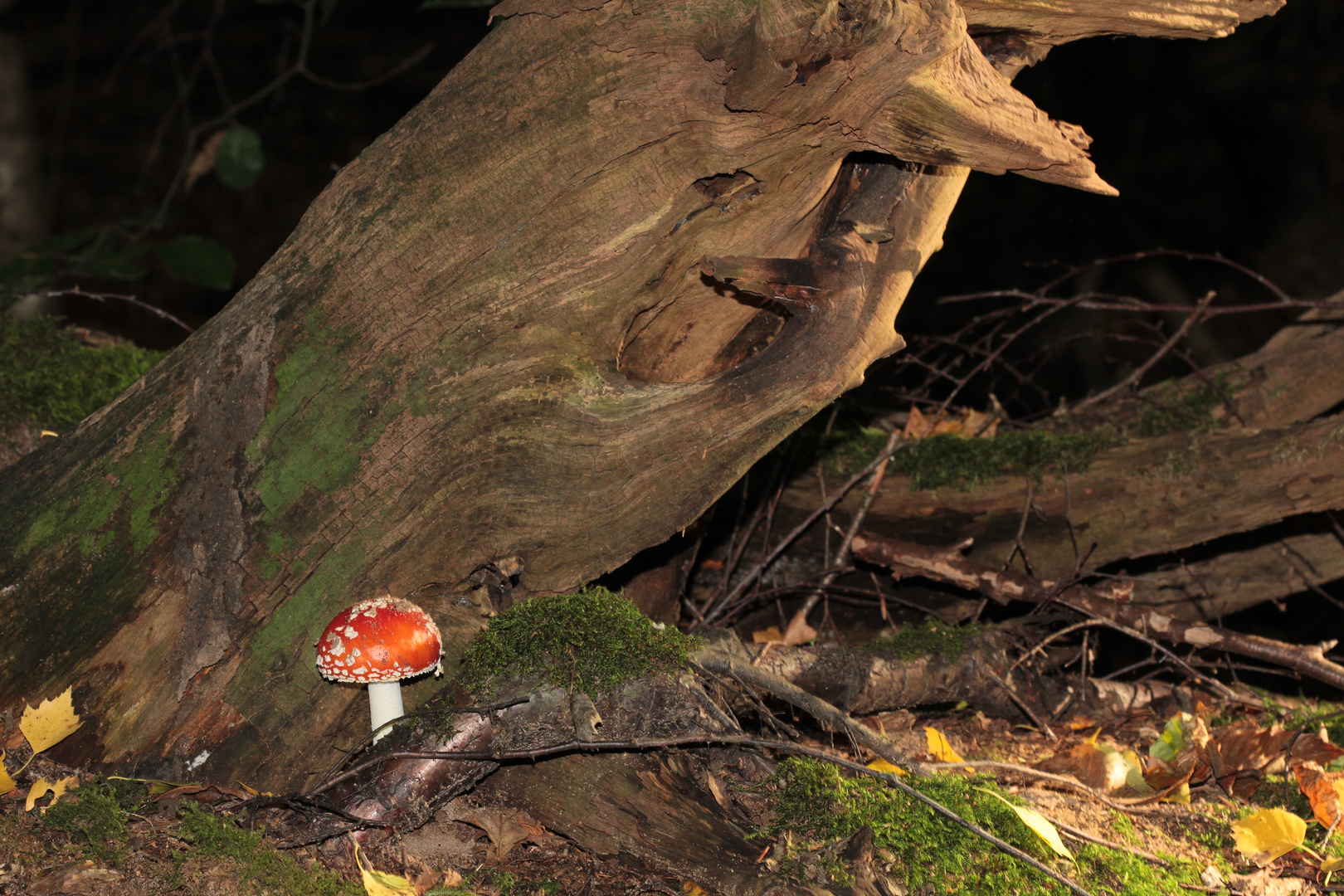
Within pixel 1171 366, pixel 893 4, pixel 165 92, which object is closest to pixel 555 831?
pixel 893 4

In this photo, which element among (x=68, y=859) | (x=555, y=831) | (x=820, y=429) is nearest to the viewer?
(x=68, y=859)

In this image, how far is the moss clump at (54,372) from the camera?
128 inches

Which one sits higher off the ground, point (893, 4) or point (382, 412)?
point (893, 4)

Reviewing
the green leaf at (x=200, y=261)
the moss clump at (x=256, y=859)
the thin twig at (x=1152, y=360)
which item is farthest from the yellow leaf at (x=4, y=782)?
the thin twig at (x=1152, y=360)

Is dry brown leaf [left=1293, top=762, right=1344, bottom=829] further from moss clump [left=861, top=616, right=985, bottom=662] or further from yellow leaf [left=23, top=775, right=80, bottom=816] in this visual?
yellow leaf [left=23, top=775, right=80, bottom=816]

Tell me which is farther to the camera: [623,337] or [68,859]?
[623,337]

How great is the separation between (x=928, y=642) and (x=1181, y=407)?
5.90ft

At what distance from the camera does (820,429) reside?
13.1 feet

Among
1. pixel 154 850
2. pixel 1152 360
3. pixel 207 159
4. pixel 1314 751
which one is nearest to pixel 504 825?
pixel 154 850

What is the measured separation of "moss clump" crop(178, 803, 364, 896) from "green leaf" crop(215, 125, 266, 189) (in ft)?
12.3

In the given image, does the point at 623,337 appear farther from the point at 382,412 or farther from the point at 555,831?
the point at 555,831

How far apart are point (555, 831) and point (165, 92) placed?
1261 centimetres

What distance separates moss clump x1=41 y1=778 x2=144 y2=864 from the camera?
1936mm

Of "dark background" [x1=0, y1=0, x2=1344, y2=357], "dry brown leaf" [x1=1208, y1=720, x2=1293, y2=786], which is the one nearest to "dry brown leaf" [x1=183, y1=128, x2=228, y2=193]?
"dark background" [x1=0, y1=0, x2=1344, y2=357]
